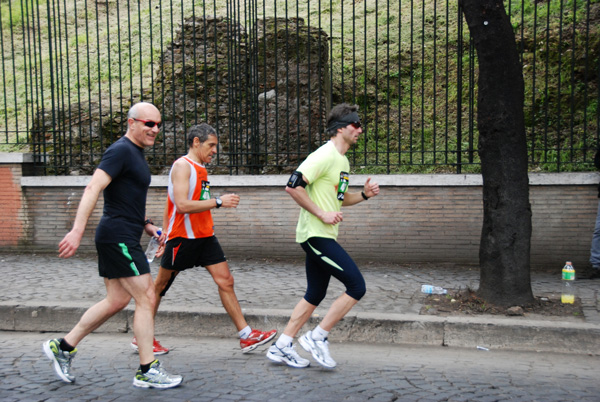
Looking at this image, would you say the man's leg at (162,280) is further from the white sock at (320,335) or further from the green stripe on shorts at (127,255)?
the white sock at (320,335)

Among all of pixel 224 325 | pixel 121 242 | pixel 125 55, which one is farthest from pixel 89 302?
pixel 125 55

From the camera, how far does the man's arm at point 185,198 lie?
4.97 m

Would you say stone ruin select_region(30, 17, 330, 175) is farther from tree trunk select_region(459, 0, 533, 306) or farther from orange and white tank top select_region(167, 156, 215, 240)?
orange and white tank top select_region(167, 156, 215, 240)

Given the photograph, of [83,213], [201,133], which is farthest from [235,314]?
[83,213]

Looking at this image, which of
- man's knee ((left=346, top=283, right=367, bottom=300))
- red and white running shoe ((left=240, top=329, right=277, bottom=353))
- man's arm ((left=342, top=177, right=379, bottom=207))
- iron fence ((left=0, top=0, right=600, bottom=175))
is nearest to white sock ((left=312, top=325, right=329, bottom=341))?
man's knee ((left=346, top=283, right=367, bottom=300))

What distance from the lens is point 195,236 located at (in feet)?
17.1

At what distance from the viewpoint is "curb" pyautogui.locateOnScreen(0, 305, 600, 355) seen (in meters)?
5.52

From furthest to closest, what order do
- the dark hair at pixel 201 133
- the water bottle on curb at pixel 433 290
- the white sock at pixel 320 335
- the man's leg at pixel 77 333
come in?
1. the water bottle on curb at pixel 433 290
2. the dark hair at pixel 201 133
3. the white sock at pixel 320 335
4. the man's leg at pixel 77 333

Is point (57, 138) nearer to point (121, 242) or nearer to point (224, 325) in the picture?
point (224, 325)

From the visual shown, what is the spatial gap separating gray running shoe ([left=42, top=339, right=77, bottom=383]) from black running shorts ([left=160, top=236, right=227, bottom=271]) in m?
1.10

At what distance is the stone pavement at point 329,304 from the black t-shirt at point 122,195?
6.39ft

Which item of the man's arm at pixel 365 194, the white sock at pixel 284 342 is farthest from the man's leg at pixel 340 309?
the man's arm at pixel 365 194

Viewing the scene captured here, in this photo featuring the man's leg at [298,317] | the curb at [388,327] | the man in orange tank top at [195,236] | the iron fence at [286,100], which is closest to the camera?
the man's leg at [298,317]

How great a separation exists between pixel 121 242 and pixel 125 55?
39.8 ft
